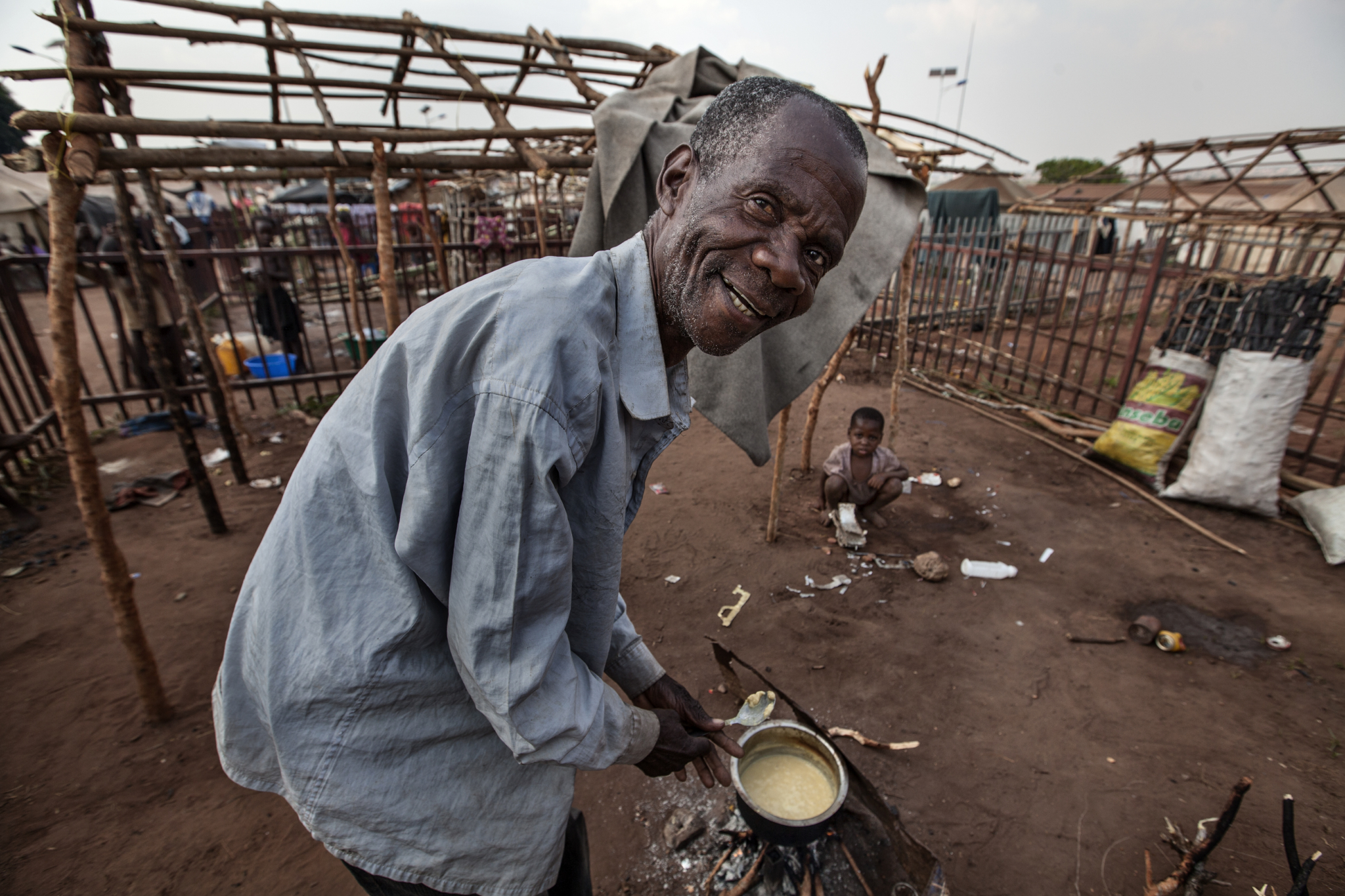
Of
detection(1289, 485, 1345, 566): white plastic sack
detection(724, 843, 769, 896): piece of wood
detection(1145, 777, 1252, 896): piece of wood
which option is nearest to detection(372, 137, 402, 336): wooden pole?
detection(724, 843, 769, 896): piece of wood

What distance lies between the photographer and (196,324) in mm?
5125

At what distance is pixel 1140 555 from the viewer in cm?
455

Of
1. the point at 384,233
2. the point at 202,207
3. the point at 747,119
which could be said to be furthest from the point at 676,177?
the point at 202,207

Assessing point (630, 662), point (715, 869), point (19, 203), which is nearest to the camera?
point (630, 662)

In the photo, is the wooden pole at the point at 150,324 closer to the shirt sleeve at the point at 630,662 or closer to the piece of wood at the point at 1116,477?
the shirt sleeve at the point at 630,662

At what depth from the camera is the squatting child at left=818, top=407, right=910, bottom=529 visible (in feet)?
15.7

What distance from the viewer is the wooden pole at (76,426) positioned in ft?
7.80

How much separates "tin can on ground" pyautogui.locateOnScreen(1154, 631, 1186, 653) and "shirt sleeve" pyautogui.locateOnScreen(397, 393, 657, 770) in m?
4.06

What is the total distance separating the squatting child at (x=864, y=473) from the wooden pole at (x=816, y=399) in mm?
375

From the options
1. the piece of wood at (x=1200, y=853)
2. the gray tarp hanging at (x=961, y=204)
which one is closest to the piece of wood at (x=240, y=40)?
the piece of wood at (x=1200, y=853)

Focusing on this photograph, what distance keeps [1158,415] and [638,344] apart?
612 cm

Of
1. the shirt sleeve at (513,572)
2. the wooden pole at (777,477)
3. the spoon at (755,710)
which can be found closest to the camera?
the shirt sleeve at (513,572)

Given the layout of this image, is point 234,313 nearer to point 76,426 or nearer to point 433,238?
point 433,238

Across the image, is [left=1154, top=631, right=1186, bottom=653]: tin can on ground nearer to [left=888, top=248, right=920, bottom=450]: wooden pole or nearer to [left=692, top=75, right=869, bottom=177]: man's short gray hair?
[left=888, top=248, right=920, bottom=450]: wooden pole
